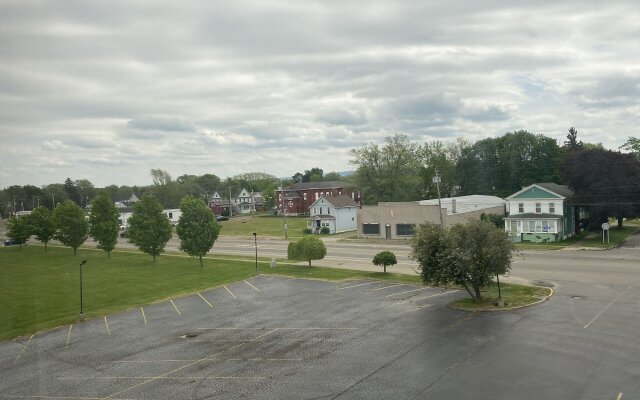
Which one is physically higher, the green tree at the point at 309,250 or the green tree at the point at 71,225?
the green tree at the point at 71,225

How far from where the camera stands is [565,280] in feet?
122

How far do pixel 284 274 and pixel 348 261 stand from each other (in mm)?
8523

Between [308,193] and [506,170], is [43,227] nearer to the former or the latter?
[308,193]

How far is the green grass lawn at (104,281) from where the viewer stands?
3588cm

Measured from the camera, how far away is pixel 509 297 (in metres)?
32.7

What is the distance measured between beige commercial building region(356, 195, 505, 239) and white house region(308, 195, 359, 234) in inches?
421

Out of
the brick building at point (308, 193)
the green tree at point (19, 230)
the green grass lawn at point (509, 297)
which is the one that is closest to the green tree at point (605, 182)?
the green grass lawn at point (509, 297)

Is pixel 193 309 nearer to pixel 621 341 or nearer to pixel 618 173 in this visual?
pixel 621 341

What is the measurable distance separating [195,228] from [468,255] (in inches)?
1262

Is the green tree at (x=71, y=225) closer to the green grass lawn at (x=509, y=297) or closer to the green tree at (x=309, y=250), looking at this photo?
the green tree at (x=309, y=250)

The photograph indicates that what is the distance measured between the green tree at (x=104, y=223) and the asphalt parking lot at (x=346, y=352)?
32.9 metres

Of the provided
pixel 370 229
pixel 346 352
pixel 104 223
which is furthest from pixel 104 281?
pixel 370 229

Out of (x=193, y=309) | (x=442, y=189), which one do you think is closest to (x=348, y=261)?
(x=193, y=309)

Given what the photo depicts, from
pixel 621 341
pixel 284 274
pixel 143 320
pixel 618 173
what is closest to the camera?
pixel 621 341
